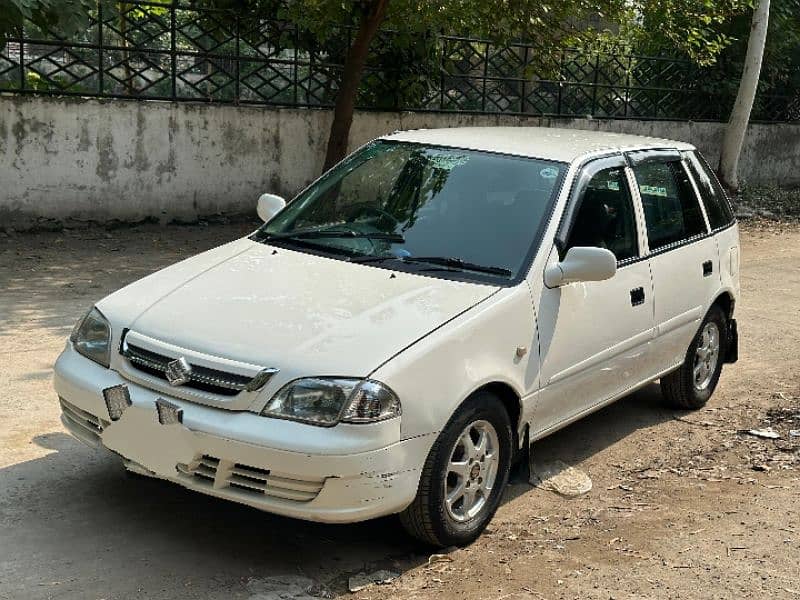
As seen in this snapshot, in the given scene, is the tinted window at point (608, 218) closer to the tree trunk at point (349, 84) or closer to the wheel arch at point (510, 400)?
the wheel arch at point (510, 400)

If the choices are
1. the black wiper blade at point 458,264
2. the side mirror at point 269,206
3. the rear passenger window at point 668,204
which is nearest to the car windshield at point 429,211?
the black wiper blade at point 458,264

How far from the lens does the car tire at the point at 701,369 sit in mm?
6672

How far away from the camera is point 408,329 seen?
14.2 feet

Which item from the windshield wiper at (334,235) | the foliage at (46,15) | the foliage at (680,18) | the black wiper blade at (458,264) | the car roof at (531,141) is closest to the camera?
the black wiper blade at (458,264)

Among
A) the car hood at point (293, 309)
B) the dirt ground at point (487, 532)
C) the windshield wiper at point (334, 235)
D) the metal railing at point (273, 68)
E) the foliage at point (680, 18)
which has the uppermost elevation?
the foliage at point (680, 18)

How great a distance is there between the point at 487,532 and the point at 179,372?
1627 mm

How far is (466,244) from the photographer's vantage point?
514 centimetres

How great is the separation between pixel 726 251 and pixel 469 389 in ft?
10.3

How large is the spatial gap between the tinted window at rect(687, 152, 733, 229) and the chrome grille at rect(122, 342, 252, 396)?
3749 millimetres

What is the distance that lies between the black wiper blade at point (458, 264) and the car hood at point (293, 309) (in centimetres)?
15

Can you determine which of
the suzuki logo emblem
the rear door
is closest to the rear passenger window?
the rear door

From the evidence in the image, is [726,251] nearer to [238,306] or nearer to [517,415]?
[517,415]

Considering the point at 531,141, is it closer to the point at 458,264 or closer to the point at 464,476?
the point at 458,264

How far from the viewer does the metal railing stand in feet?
36.9
